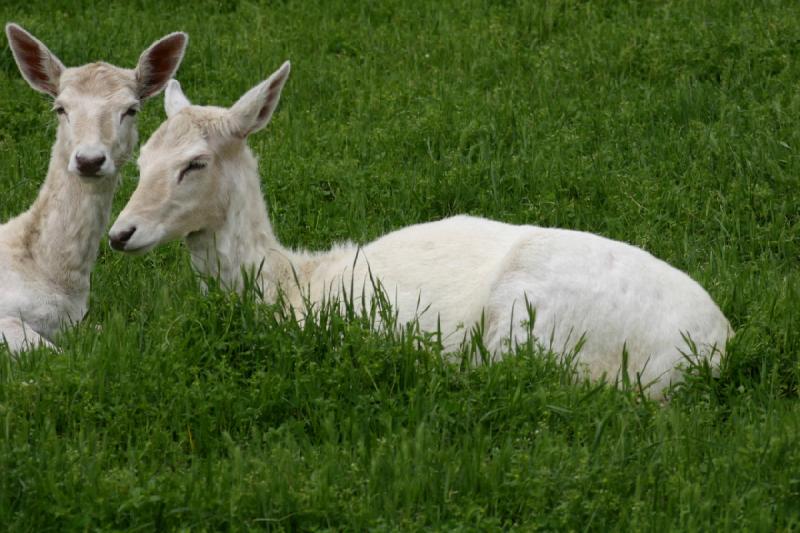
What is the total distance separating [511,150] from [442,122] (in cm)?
68

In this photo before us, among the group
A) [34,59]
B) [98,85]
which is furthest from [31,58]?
[98,85]

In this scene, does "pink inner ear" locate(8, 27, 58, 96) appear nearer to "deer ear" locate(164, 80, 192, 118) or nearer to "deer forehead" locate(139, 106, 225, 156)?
"deer ear" locate(164, 80, 192, 118)

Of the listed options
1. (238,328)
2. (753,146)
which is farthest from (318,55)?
(238,328)

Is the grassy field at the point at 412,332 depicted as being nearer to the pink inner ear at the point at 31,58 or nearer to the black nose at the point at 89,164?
the black nose at the point at 89,164

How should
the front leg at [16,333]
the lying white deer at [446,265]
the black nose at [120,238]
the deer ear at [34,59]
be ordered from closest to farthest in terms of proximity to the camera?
1. the lying white deer at [446,265]
2. the black nose at [120,238]
3. the front leg at [16,333]
4. the deer ear at [34,59]

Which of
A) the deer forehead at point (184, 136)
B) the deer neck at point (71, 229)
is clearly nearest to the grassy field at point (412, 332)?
the deer neck at point (71, 229)

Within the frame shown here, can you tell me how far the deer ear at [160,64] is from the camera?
26.5ft

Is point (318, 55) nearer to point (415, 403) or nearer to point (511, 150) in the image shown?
point (511, 150)

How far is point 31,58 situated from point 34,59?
0.02 m

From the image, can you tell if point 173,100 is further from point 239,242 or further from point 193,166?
point 239,242

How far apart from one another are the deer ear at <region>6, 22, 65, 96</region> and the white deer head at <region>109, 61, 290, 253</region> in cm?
108

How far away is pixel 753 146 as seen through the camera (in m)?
9.55

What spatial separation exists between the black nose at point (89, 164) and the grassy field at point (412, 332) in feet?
2.54

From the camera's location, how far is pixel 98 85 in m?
7.70
